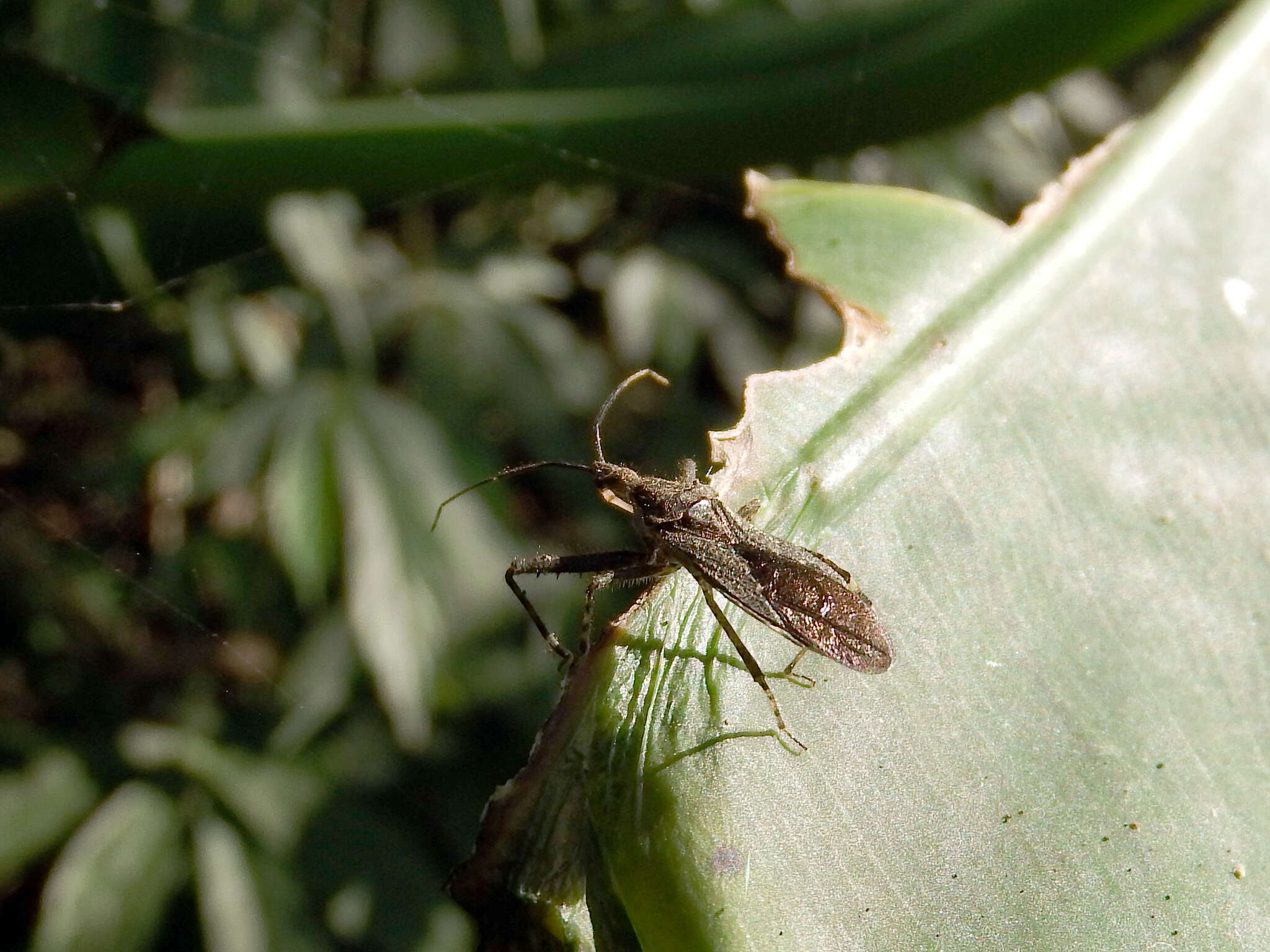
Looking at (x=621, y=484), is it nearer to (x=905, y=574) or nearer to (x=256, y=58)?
(x=905, y=574)

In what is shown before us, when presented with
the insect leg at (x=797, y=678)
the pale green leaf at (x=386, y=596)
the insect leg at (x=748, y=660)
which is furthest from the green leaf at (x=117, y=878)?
the insect leg at (x=797, y=678)

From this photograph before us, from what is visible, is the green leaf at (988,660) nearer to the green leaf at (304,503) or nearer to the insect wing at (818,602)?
the insect wing at (818,602)

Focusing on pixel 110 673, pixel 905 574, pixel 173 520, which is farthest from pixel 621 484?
pixel 110 673

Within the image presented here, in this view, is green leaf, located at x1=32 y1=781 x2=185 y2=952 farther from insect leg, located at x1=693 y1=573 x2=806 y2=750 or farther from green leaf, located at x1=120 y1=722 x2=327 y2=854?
insect leg, located at x1=693 y1=573 x2=806 y2=750

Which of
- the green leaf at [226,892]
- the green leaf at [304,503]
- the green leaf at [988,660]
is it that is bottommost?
the green leaf at [988,660]

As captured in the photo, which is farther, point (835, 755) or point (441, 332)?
point (441, 332)

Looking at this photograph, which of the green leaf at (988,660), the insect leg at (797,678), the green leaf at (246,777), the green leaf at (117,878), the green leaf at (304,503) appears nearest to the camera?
the green leaf at (988,660)

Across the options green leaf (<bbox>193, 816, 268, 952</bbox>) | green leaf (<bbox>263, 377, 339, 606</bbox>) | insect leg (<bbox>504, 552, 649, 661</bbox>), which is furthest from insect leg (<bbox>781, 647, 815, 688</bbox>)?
green leaf (<bbox>193, 816, 268, 952</bbox>)
